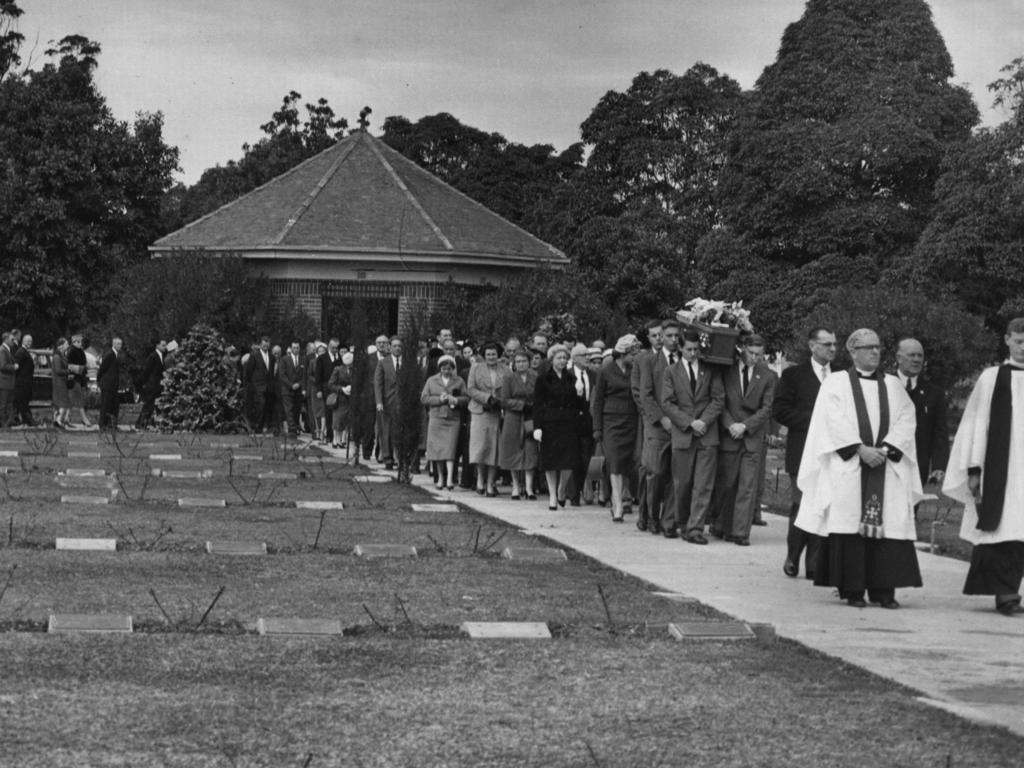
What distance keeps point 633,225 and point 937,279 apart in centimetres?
1785

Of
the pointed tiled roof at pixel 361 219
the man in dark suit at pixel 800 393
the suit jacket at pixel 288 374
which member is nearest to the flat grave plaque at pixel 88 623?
the man in dark suit at pixel 800 393

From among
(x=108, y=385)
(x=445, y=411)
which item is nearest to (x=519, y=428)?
(x=445, y=411)

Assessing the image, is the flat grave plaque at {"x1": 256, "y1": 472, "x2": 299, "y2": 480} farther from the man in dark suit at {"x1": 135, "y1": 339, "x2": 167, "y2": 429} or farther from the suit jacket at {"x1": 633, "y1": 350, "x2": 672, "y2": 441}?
the man in dark suit at {"x1": 135, "y1": 339, "x2": 167, "y2": 429}

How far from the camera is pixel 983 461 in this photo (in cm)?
1359

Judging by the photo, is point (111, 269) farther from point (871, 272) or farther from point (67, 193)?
point (871, 272)

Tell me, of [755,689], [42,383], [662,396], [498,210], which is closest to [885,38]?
[498,210]

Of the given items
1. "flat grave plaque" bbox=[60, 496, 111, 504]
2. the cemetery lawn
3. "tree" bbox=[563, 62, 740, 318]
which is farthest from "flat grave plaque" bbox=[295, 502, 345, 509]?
"tree" bbox=[563, 62, 740, 318]

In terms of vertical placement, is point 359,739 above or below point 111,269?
below

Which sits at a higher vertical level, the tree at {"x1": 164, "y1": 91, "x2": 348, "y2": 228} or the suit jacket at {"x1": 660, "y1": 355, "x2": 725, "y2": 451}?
the tree at {"x1": 164, "y1": 91, "x2": 348, "y2": 228}

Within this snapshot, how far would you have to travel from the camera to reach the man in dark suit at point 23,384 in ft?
125

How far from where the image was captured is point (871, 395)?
13773 millimetres

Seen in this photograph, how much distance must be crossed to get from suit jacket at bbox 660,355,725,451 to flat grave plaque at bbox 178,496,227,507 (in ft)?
16.1

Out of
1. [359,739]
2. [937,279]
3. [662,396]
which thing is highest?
[937,279]

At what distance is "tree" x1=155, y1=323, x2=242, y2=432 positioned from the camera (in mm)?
36469
